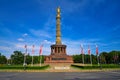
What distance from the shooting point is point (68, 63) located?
2603 inches

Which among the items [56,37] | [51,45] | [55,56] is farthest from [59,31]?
[55,56]

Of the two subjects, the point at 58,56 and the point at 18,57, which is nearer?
the point at 58,56

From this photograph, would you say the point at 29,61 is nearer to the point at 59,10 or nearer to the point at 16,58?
the point at 16,58

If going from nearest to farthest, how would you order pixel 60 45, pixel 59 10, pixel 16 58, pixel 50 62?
pixel 50 62 → pixel 60 45 → pixel 59 10 → pixel 16 58

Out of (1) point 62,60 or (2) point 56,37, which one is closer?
(1) point 62,60

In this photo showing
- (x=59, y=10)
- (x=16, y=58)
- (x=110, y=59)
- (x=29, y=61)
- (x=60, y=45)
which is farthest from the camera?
(x=110, y=59)

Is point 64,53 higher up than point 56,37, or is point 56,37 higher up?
point 56,37

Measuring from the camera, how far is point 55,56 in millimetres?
66938

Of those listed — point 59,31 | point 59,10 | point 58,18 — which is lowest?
point 59,31

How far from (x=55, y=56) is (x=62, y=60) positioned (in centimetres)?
386

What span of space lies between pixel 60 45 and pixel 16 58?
121 ft

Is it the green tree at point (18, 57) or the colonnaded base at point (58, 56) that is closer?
the colonnaded base at point (58, 56)

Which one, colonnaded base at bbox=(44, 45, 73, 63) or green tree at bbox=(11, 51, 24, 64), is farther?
green tree at bbox=(11, 51, 24, 64)

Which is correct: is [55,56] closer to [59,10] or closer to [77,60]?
[59,10]
